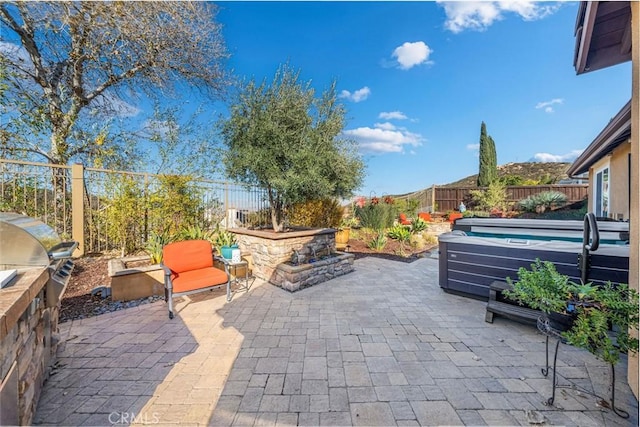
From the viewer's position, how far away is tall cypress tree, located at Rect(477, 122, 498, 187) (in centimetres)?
1684

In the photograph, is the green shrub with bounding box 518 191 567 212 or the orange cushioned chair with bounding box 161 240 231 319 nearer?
the orange cushioned chair with bounding box 161 240 231 319

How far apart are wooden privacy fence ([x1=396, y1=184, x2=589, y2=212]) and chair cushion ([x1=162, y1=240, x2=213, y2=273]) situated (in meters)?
Result: 11.1

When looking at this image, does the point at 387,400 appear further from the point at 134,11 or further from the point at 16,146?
the point at 134,11

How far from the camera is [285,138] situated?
4758 mm

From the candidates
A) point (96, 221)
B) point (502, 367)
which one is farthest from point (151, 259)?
point (502, 367)

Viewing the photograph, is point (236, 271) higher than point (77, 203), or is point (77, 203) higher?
point (77, 203)

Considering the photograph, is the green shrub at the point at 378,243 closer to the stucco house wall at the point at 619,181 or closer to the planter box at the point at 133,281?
the stucco house wall at the point at 619,181

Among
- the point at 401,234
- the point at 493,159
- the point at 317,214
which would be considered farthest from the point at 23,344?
the point at 493,159

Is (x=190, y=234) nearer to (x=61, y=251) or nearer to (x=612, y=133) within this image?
(x=61, y=251)

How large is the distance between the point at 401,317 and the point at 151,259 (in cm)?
434

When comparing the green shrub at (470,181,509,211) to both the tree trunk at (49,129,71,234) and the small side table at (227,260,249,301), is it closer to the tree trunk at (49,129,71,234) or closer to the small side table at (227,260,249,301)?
the small side table at (227,260,249,301)

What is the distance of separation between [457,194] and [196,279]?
14.2 m

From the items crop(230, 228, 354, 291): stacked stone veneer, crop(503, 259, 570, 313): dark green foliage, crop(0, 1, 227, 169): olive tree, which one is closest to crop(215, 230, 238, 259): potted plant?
crop(230, 228, 354, 291): stacked stone veneer

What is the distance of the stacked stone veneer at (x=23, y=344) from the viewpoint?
3.85 ft
